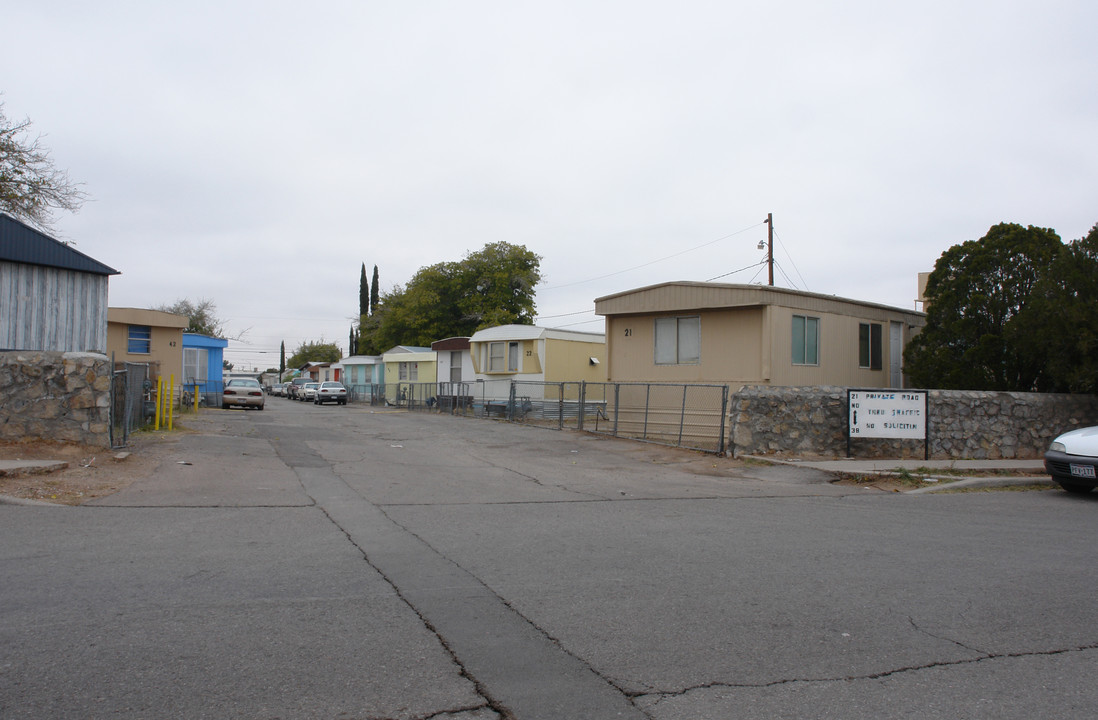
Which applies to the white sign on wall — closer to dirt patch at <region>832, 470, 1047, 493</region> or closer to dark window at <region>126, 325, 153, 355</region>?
dirt patch at <region>832, 470, 1047, 493</region>

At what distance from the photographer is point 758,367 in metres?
18.0

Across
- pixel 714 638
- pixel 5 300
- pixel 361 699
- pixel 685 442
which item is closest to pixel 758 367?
pixel 685 442

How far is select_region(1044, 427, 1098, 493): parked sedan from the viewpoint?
11312 mm

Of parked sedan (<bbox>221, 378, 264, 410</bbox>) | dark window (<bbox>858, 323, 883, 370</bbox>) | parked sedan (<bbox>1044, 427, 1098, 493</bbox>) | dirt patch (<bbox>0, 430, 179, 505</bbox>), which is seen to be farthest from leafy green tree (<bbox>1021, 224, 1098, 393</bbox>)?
parked sedan (<bbox>221, 378, 264, 410</bbox>)

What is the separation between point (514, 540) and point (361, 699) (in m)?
3.85

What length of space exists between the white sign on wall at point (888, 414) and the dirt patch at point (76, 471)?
39.9 feet

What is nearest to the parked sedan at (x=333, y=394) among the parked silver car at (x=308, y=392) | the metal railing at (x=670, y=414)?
the parked silver car at (x=308, y=392)

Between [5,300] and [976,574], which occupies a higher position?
[5,300]

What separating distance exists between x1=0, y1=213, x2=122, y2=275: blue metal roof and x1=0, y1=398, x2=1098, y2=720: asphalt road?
1048cm

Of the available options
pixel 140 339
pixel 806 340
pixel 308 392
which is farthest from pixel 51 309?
pixel 308 392

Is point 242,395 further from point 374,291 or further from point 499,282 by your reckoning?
point 374,291

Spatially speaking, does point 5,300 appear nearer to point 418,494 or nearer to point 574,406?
point 418,494

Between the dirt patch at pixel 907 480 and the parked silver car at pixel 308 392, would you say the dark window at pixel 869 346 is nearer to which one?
the dirt patch at pixel 907 480

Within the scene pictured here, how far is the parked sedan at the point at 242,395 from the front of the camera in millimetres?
31797
